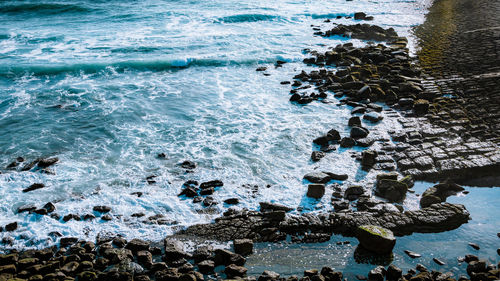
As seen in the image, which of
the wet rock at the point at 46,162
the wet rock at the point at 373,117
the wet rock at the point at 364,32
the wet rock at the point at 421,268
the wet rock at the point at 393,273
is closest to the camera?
the wet rock at the point at 393,273

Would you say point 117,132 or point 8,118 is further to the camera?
point 8,118

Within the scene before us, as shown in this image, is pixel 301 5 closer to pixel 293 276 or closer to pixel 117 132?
pixel 117 132

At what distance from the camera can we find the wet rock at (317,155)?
398 inches

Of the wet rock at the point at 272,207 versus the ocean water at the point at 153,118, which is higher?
the ocean water at the point at 153,118

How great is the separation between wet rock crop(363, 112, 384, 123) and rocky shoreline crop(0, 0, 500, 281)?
1.2 inches

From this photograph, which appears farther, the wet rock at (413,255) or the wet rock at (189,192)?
the wet rock at (189,192)

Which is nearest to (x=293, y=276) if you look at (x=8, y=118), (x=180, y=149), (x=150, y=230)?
(x=150, y=230)

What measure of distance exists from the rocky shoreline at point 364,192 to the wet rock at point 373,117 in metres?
0.03

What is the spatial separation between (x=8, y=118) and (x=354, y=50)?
1445 cm

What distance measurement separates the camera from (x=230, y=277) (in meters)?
6.45

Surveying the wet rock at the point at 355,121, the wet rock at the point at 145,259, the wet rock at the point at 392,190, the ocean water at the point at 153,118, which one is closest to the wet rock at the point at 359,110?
the ocean water at the point at 153,118

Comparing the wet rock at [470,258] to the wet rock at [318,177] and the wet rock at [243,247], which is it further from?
the wet rock at [243,247]

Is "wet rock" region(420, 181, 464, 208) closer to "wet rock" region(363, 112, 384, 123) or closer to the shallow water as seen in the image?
the shallow water

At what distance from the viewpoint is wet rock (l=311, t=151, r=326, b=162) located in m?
10.1
